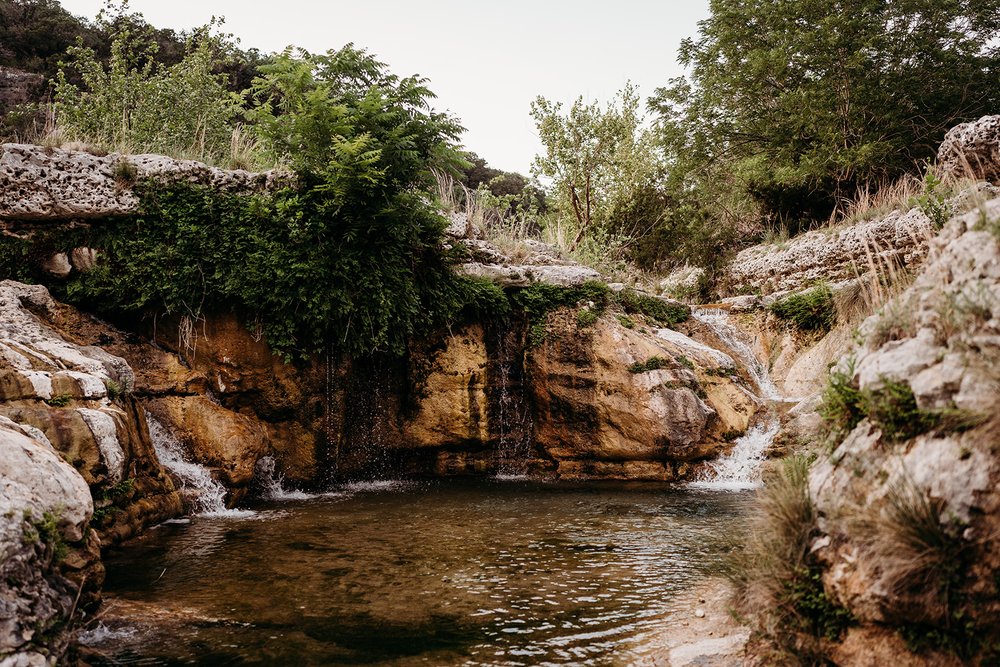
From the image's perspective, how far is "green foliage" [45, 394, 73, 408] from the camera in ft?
21.7

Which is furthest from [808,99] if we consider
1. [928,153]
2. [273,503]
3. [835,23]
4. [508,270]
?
[273,503]

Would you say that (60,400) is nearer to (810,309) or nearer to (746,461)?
(746,461)

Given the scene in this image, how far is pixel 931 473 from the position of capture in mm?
3021

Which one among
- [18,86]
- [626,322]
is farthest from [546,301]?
[18,86]

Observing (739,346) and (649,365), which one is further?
(739,346)

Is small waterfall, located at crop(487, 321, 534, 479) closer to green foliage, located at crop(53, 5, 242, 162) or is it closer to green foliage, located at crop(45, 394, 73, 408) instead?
green foliage, located at crop(53, 5, 242, 162)

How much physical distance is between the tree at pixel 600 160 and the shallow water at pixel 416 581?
1411 centimetres

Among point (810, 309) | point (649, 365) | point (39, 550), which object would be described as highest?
point (810, 309)

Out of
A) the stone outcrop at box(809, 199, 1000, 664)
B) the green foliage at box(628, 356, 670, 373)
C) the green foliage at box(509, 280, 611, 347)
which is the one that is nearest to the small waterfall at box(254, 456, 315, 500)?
the green foliage at box(509, 280, 611, 347)

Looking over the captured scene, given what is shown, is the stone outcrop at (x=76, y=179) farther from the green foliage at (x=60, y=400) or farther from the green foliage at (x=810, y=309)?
the green foliage at (x=810, y=309)

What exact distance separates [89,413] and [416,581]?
13.0ft

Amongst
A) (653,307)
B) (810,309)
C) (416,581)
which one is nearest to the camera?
(416,581)

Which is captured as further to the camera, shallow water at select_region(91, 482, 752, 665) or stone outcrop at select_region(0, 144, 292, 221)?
stone outcrop at select_region(0, 144, 292, 221)

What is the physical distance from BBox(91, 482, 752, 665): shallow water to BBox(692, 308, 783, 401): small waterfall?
4584mm
